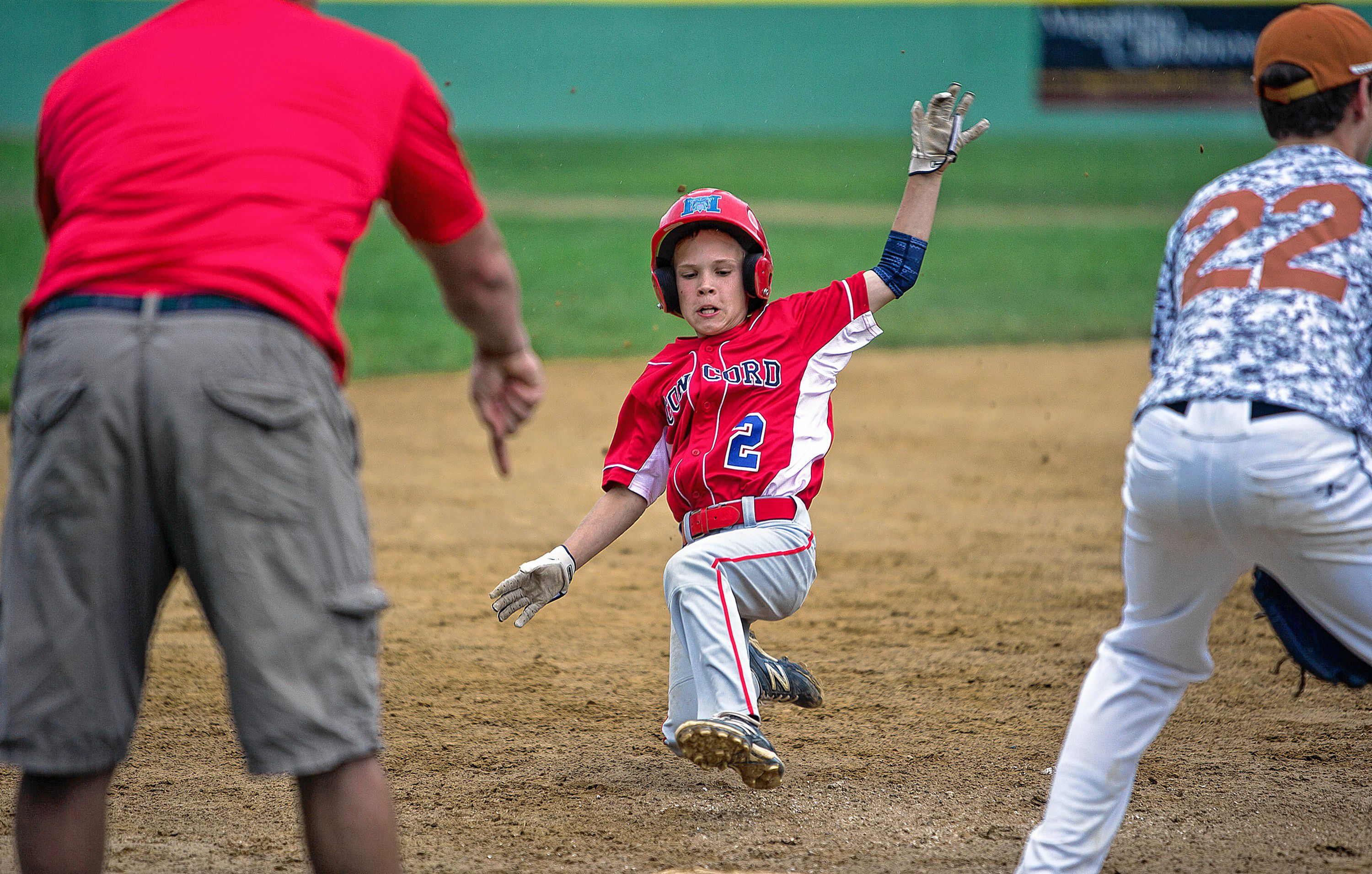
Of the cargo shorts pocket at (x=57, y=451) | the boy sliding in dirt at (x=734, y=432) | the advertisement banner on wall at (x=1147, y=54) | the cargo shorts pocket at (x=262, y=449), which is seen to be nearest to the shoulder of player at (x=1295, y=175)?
the boy sliding in dirt at (x=734, y=432)

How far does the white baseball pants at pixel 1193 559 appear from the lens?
1996mm

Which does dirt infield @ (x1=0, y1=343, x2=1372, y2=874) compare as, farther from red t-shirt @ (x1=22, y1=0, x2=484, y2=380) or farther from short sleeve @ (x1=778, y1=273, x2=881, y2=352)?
red t-shirt @ (x1=22, y1=0, x2=484, y2=380)

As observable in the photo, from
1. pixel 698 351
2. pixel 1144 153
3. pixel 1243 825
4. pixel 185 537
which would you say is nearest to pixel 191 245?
pixel 185 537

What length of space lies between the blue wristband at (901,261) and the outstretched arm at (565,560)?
0.84 metres

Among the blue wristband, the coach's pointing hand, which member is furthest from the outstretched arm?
the coach's pointing hand

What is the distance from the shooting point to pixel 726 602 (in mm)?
2885

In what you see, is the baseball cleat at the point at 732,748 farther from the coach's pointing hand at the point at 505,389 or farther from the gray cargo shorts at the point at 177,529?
the gray cargo shorts at the point at 177,529

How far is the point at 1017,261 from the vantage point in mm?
16203

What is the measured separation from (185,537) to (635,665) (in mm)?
2651

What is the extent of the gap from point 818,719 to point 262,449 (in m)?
2.36

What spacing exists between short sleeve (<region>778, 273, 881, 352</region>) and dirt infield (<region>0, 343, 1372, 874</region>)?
1.10 meters

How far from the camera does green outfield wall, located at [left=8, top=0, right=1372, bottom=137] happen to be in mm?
20500

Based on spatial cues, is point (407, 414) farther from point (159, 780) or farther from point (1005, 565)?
point (159, 780)

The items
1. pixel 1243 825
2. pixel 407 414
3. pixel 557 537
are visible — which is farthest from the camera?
pixel 407 414
